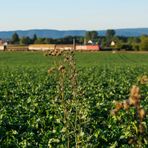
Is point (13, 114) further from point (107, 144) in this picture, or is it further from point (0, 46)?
point (0, 46)

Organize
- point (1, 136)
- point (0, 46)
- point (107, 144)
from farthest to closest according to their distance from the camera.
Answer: point (0, 46) < point (1, 136) < point (107, 144)

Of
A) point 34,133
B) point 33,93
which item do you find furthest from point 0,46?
point 34,133

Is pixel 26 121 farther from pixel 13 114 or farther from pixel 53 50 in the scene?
pixel 53 50

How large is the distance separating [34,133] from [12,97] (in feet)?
21.8

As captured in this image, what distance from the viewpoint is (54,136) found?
26.9 feet

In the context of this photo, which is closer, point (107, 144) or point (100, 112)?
point (107, 144)

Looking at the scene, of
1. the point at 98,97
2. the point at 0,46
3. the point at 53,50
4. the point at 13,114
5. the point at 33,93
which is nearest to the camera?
the point at 53,50

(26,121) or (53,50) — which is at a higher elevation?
(53,50)

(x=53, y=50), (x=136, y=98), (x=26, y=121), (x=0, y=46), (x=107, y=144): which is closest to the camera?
(x=136, y=98)

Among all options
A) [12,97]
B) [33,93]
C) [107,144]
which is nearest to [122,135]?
[107,144]

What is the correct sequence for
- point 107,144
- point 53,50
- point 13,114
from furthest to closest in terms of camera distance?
1. point 13,114
2. point 107,144
3. point 53,50

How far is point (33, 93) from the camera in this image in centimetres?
1662

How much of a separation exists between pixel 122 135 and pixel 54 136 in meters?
1.16

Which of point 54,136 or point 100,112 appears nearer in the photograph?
point 54,136
